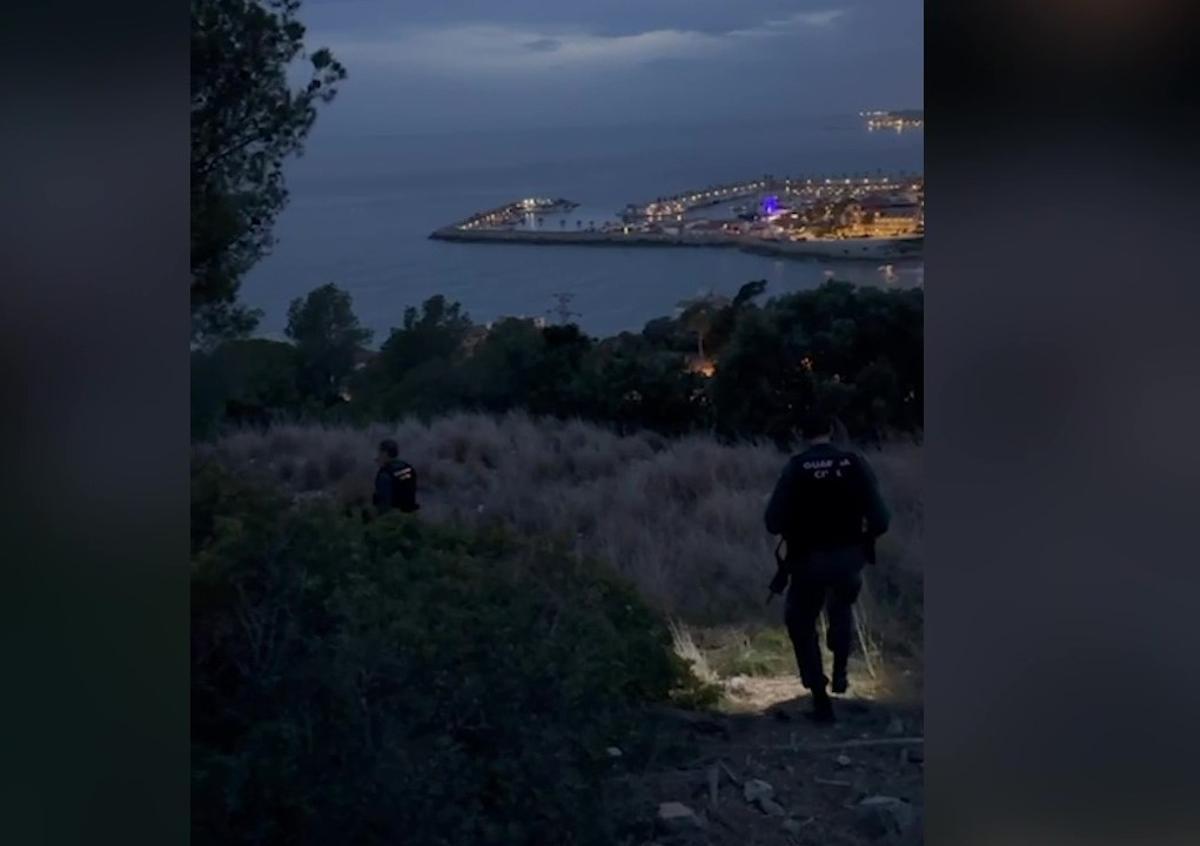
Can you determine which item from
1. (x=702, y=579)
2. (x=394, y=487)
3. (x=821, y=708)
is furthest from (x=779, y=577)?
(x=394, y=487)

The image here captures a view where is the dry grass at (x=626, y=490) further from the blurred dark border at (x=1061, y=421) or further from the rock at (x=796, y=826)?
the blurred dark border at (x=1061, y=421)

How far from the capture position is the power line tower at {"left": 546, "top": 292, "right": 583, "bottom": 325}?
5434mm

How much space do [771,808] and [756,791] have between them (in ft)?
0.21

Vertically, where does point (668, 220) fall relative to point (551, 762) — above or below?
above

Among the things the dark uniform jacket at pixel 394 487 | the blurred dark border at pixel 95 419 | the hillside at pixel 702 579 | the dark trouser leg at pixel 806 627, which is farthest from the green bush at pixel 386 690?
the blurred dark border at pixel 95 419

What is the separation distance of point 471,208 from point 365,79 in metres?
0.53

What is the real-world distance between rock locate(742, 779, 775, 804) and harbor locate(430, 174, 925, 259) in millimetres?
1586

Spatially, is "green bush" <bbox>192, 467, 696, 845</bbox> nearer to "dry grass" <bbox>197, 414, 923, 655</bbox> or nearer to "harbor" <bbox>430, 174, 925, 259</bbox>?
"dry grass" <bbox>197, 414, 923, 655</bbox>

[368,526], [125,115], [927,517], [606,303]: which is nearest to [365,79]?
[606,303]

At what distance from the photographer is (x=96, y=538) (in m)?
3.73

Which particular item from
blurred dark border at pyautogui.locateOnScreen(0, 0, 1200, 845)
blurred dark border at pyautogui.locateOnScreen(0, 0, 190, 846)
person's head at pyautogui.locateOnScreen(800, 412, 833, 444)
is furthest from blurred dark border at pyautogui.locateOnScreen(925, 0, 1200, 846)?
person's head at pyautogui.locateOnScreen(800, 412, 833, 444)

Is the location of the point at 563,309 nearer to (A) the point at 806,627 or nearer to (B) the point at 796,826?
(A) the point at 806,627

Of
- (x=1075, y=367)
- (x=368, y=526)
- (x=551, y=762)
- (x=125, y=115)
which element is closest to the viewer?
(x=1075, y=367)

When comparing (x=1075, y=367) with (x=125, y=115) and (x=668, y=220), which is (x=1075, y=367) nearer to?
(x=125, y=115)
